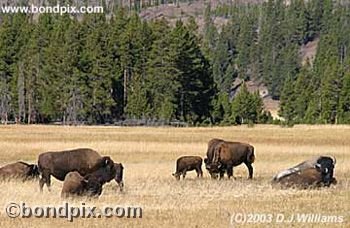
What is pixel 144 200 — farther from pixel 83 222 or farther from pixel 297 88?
pixel 297 88

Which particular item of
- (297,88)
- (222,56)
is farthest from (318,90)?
(222,56)

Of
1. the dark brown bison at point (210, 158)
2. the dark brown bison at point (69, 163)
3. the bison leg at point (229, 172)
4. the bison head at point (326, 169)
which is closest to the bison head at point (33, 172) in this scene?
the dark brown bison at point (69, 163)

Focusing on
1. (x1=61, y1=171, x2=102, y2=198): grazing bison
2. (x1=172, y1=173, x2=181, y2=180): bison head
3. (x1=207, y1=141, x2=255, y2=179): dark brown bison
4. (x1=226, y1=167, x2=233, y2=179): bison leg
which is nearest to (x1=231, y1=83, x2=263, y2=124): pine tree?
(x1=207, y1=141, x2=255, y2=179): dark brown bison

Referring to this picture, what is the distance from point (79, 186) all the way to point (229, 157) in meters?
8.79

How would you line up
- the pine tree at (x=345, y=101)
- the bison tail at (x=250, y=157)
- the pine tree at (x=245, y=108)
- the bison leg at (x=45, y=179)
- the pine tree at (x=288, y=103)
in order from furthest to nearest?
the pine tree at (x=288, y=103) < the pine tree at (x=345, y=101) < the pine tree at (x=245, y=108) < the bison tail at (x=250, y=157) < the bison leg at (x=45, y=179)

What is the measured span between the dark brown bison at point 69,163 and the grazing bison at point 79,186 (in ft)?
3.88

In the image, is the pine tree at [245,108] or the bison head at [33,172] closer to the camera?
the bison head at [33,172]

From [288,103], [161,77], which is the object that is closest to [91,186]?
[161,77]

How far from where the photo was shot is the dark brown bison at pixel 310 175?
21.8 metres

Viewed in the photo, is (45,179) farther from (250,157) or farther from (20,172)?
(250,157)

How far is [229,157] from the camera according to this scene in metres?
26.2

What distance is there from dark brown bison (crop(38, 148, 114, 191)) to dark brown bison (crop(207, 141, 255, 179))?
6380 millimetres

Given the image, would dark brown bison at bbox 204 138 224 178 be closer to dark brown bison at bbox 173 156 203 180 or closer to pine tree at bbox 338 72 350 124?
dark brown bison at bbox 173 156 203 180

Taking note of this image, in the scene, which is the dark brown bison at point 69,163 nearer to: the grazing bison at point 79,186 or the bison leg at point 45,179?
the bison leg at point 45,179
